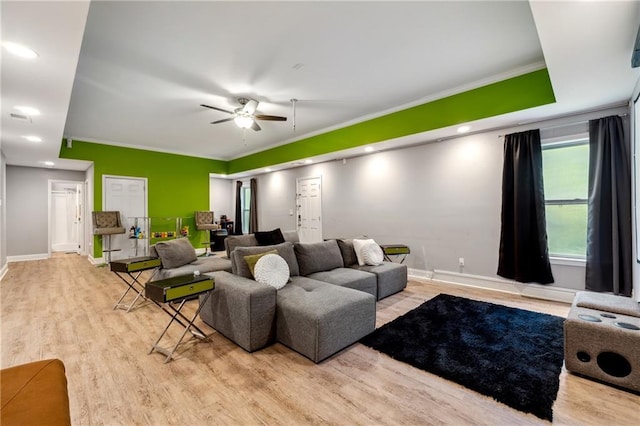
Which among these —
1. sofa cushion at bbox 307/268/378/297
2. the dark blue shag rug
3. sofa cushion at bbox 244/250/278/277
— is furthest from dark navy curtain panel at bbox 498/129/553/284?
sofa cushion at bbox 244/250/278/277

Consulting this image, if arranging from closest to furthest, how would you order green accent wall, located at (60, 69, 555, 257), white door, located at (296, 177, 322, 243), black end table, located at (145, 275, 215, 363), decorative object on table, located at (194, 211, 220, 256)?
black end table, located at (145, 275, 215, 363)
green accent wall, located at (60, 69, 555, 257)
white door, located at (296, 177, 322, 243)
decorative object on table, located at (194, 211, 220, 256)

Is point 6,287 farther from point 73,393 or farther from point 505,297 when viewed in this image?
point 505,297

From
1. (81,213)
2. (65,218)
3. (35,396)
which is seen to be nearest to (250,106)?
(35,396)

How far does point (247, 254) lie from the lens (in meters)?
3.13

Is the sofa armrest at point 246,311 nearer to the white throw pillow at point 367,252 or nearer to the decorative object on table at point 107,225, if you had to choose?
the white throw pillow at point 367,252

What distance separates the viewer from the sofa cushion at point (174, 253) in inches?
150

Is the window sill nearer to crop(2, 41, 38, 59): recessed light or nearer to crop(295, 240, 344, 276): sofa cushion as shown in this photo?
crop(295, 240, 344, 276): sofa cushion

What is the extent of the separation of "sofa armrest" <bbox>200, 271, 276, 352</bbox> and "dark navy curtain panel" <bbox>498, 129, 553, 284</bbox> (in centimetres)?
363

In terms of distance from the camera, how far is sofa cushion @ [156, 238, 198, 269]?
3.80m

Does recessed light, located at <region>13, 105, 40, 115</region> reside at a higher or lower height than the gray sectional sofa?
higher

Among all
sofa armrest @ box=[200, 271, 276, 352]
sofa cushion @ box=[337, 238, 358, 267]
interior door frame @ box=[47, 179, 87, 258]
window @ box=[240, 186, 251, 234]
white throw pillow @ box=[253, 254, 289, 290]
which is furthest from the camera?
window @ box=[240, 186, 251, 234]

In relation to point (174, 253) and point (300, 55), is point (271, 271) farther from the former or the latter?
point (300, 55)

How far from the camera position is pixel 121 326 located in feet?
10.1

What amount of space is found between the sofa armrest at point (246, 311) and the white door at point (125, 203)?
5.81 m
